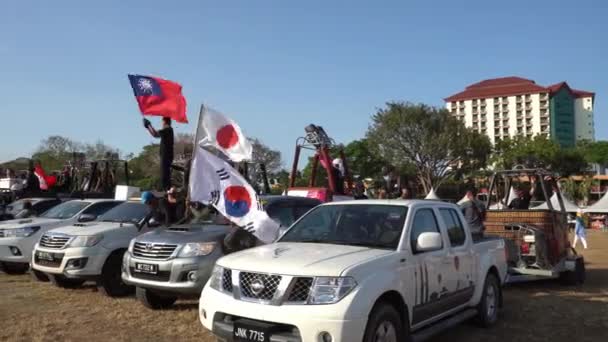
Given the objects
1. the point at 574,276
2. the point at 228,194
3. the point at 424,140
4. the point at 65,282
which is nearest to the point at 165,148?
the point at 65,282

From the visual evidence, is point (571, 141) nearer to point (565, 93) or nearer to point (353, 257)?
point (565, 93)

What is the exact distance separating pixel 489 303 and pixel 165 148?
6.38 metres

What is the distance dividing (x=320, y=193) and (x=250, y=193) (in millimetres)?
5875

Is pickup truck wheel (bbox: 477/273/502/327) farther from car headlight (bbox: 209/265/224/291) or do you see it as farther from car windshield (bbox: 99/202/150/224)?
car windshield (bbox: 99/202/150/224)

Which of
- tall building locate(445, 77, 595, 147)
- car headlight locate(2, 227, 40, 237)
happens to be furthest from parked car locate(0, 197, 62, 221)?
tall building locate(445, 77, 595, 147)

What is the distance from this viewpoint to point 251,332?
492cm

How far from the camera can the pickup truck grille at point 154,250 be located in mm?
7824

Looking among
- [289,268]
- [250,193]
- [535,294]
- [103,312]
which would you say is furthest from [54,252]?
[535,294]

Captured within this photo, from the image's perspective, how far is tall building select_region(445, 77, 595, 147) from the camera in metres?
154

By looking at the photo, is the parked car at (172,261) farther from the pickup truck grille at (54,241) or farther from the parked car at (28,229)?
the parked car at (28,229)

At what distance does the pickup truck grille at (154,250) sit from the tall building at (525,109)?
148924 mm

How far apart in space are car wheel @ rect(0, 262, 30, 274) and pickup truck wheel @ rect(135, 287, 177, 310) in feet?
18.8

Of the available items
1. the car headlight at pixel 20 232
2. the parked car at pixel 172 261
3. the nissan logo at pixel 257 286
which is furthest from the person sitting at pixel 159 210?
the nissan logo at pixel 257 286

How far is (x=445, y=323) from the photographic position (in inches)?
246
